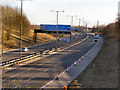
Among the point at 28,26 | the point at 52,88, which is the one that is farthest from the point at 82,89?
the point at 28,26

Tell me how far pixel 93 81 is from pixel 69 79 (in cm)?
282

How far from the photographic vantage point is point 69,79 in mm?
19531

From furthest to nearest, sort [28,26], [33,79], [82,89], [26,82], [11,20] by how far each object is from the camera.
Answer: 1. [28,26]
2. [11,20]
3. [33,79]
4. [26,82]
5. [82,89]

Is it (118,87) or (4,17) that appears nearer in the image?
(118,87)

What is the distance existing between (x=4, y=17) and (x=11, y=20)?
4.61 metres

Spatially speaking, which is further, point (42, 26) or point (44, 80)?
point (42, 26)

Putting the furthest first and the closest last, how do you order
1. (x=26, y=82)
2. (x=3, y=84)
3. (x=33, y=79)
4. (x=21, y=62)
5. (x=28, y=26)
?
(x=28, y=26) → (x=21, y=62) → (x=33, y=79) → (x=26, y=82) → (x=3, y=84)

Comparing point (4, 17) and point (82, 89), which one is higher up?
point (4, 17)

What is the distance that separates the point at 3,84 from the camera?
56.4 ft

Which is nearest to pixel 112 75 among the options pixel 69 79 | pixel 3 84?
pixel 69 79

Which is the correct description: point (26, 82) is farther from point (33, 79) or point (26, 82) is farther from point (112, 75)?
point (112, 75)

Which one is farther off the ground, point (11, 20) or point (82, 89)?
point (11, 20)

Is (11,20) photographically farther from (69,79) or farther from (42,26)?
(69,79)

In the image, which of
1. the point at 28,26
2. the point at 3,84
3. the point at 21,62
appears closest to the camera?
the point at 3,84
